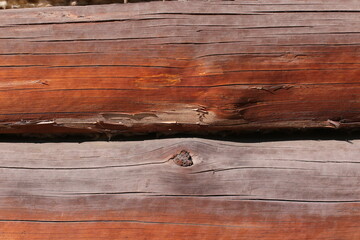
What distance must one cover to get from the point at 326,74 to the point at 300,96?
0.11 metres

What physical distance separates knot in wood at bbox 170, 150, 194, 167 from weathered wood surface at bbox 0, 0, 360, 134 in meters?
0.11

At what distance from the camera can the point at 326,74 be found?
1472 millimetres

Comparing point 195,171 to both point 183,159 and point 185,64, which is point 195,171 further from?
point 185,64

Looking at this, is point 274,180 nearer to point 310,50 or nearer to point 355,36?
point 310,50

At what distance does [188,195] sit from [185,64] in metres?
0.44

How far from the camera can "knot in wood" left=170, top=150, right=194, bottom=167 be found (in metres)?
1.46

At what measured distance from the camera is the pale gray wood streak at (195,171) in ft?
4.82

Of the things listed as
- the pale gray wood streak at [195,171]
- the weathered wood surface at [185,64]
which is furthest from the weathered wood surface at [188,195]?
the weathered wood surface at [185,64]

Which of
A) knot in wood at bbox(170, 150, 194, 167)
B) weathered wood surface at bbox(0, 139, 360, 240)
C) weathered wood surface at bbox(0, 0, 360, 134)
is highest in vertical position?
weathered wood surface at bbox(0, 0, 360, 134)

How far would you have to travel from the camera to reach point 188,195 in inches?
57.7

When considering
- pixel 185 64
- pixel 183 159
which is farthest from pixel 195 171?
pixel 185 64

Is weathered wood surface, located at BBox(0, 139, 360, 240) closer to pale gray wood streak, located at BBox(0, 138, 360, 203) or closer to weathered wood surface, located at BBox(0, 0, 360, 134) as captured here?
pale gray wood streak, located at BBox(0, 138, 360, 203)

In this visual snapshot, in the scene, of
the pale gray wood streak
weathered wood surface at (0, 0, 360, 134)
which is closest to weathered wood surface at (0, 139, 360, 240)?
the pale gray wood streak

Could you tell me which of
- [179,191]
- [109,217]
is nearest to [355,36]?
[179,191]
